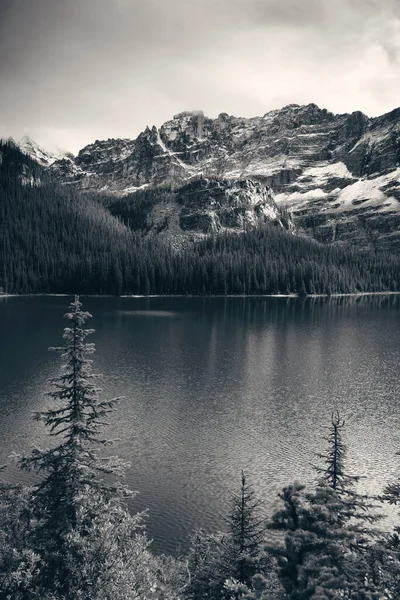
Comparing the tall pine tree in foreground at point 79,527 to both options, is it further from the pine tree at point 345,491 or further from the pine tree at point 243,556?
the pine tree at point 345,491

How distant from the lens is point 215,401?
213 ft

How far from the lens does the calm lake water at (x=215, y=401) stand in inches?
1625

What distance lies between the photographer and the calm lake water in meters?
41.3

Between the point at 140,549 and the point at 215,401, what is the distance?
4224 cm

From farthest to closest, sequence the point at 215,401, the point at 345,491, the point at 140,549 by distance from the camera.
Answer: the point at 215,401 → the point at 345,491 → the point at 140,549

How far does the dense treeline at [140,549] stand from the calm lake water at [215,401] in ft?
30.2

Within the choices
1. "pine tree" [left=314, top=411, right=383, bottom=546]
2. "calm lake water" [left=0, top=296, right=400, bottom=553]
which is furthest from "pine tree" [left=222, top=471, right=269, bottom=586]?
"calm lake water" [left=0, top=296, right=400, bottom=553]

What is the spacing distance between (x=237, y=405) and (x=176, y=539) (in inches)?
1216

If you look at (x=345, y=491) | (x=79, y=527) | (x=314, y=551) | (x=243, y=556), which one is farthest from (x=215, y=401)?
(x=314, y=551)

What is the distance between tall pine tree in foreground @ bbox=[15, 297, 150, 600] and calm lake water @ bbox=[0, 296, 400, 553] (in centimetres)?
923

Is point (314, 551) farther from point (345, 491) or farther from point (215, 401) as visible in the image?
point (215, 401)

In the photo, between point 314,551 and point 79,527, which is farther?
point 79,527

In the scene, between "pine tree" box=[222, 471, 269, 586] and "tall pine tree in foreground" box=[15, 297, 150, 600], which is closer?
"tall pine tree in foreground" box=[15, 297, 150, 600]

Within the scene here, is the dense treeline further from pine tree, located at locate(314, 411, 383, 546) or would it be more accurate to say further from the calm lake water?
the calm lake water
